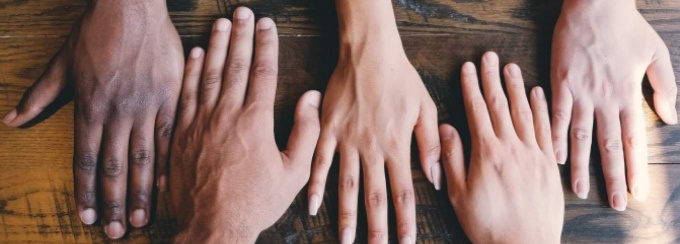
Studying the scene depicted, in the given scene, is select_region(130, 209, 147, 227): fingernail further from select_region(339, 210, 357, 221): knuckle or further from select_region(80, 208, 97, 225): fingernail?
select_region(339, 210, 357, 221): knuckle

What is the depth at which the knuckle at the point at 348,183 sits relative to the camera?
954 millimetres

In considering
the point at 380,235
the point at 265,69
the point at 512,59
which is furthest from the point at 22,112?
the point at 512,59

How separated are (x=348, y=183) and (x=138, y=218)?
0.36m

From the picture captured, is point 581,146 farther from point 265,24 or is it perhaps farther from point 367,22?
point 265,24

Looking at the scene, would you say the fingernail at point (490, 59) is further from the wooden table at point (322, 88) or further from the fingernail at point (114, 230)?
the fingernail at point (114, 230)

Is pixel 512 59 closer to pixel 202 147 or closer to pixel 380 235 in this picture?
pixel 380 235

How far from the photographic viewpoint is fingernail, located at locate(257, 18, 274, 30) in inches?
39.1

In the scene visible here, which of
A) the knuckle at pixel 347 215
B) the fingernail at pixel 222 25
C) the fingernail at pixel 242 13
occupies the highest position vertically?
the fingernail at pixel 242 13

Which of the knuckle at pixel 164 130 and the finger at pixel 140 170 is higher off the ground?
the knuckle at pixel 164 130

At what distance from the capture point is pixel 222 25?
0.99 m

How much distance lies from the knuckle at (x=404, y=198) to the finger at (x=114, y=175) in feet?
1.54

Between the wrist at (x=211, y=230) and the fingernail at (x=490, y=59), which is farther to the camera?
the fingernail at (x=490, y=59)

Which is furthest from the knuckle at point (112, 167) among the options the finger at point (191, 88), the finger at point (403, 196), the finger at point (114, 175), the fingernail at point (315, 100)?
the finger at point (403, 196)

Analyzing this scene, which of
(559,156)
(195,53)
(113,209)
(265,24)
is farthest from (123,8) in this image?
(559,156)
